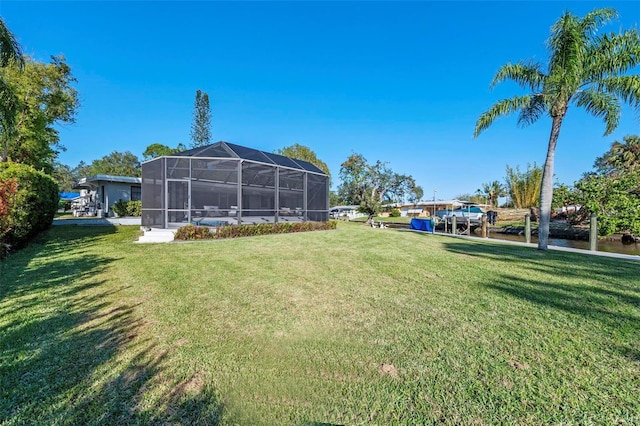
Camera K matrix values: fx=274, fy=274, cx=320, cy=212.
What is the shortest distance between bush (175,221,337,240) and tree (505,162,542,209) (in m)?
20.4

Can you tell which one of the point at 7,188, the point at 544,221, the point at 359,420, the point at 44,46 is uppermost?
the point at 44,46

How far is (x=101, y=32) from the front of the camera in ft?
42.1

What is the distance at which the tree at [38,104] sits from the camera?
12.3 metres

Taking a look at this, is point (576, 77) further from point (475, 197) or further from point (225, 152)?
point (475, 197)

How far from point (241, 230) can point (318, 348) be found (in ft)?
26.6

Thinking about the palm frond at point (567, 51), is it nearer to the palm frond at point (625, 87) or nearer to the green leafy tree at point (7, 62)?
the palm frond at point (625, 87)

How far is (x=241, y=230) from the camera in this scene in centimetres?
995

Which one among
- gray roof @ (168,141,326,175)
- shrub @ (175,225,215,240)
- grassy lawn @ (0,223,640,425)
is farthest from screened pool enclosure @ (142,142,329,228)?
grassy lawn @ (0,223,640,425)

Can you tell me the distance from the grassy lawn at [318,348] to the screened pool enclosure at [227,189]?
605cm

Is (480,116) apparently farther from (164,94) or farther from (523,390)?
(164,94)

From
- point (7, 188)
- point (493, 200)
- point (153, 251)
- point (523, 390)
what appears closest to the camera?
point (523, 390)

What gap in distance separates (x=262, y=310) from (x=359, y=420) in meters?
1.88

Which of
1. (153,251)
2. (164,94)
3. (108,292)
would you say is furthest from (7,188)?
(164,94)

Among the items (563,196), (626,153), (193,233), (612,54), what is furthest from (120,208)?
(626,153)
